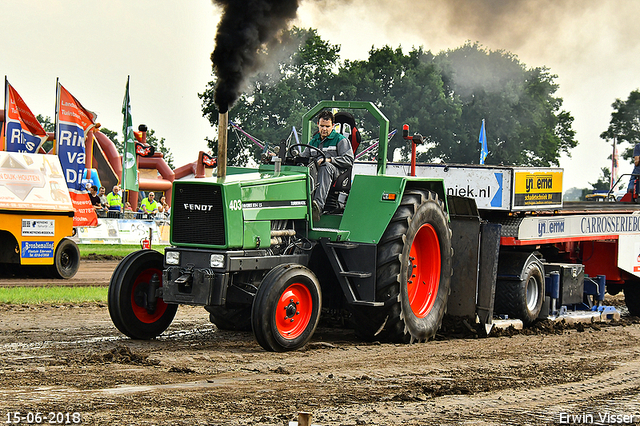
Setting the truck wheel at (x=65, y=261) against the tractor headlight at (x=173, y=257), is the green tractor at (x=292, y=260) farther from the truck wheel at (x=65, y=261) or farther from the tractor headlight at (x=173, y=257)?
the truck wheel at (x=65, y=261)

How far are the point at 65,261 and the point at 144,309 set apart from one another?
23.7ft

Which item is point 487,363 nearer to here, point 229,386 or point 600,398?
point 600,398

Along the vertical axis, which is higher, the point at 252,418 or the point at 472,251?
the point at 472,251

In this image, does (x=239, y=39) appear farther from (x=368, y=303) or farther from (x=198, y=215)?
(x=368, y=303)

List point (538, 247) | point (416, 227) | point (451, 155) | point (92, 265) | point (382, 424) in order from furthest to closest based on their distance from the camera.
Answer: point (451, 155) → point (92, 265) → point (538, 247) → point (416, 227) → point (382, 424)

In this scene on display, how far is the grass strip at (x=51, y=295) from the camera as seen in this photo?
35.0ft

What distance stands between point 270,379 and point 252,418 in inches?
43.7

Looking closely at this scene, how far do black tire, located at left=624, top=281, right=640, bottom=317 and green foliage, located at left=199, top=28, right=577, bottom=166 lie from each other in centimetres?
3735

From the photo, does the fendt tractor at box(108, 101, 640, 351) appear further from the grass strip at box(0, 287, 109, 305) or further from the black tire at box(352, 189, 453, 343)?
the grass strip at box(0, 287, 109, 305)

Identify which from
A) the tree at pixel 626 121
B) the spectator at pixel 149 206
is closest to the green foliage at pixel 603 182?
the tree at pixel 626 121

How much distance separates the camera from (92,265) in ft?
54.6

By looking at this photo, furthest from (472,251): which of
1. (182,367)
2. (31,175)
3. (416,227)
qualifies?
(31,175)

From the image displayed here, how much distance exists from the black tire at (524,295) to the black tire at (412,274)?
141 cm

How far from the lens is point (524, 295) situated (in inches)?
369
